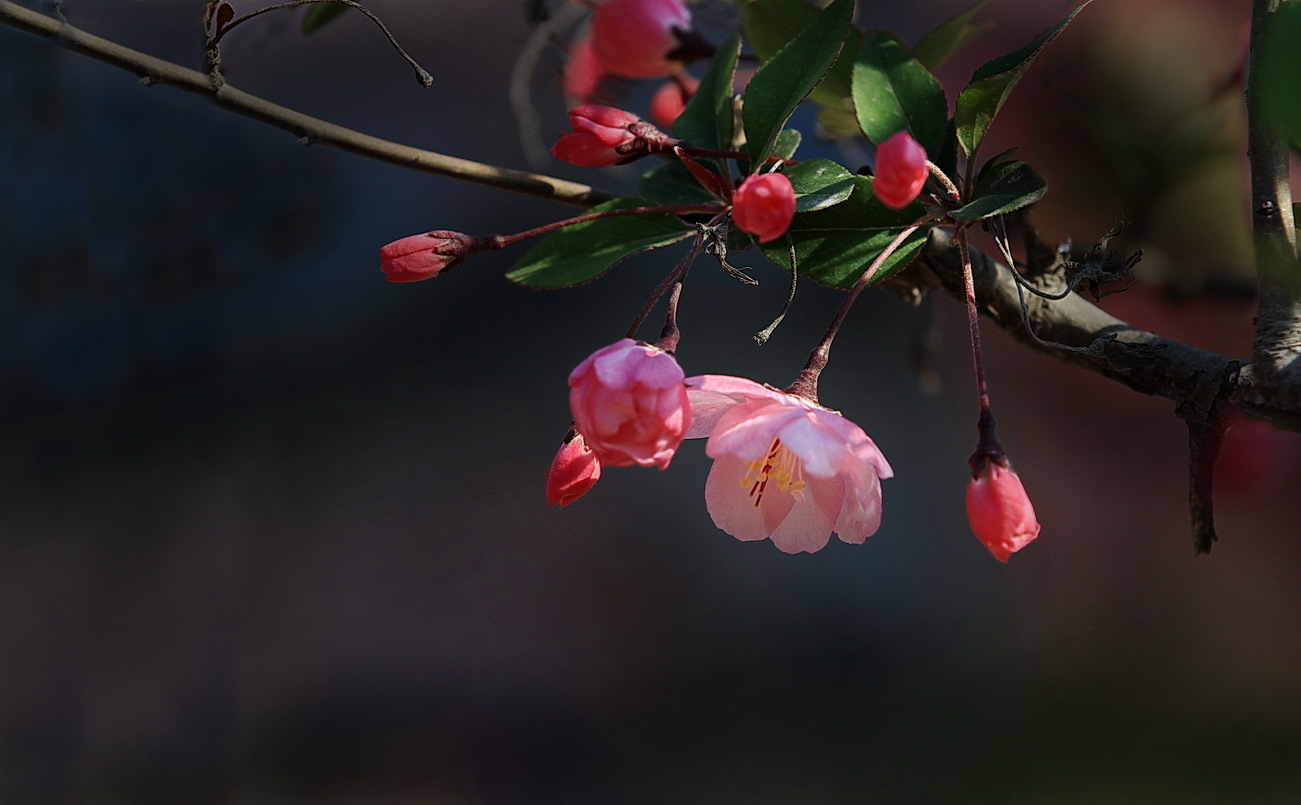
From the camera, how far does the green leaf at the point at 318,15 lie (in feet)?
1.25

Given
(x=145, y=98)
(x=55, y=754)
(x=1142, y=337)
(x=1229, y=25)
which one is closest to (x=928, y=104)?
(x=1142, y=337)

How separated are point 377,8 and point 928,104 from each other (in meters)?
0.89

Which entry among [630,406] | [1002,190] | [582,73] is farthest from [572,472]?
[582,73]

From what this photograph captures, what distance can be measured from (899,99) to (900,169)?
4.0 inches

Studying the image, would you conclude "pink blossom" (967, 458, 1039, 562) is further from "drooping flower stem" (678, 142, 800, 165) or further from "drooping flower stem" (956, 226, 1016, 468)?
"drooping flower stem" (678, 142, 800, 165)

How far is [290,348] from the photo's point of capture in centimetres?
115

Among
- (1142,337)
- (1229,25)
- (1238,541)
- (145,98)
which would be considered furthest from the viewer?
(145,98)

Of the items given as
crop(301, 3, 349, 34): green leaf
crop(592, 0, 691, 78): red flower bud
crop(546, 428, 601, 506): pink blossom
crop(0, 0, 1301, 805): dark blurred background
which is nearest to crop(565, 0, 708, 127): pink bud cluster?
crop(592, 0, 691, 78): red flower bud

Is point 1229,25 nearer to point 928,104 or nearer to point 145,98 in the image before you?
point 928,104

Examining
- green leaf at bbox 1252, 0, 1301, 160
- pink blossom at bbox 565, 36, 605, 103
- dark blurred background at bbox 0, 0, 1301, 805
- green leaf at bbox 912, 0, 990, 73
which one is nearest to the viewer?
green leaf at bbox 1252, 0, 1301, 160

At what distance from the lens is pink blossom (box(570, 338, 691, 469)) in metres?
0.22

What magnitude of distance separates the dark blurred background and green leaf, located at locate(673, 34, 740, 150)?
74cm

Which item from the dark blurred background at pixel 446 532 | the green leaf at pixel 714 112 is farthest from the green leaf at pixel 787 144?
the dark blurred background at pixel 446 532

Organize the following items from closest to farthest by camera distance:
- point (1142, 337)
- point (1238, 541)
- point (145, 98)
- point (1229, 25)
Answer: point (1142, 337)
point (1229, 25)
point (1238, 541)
point (145, 98)
